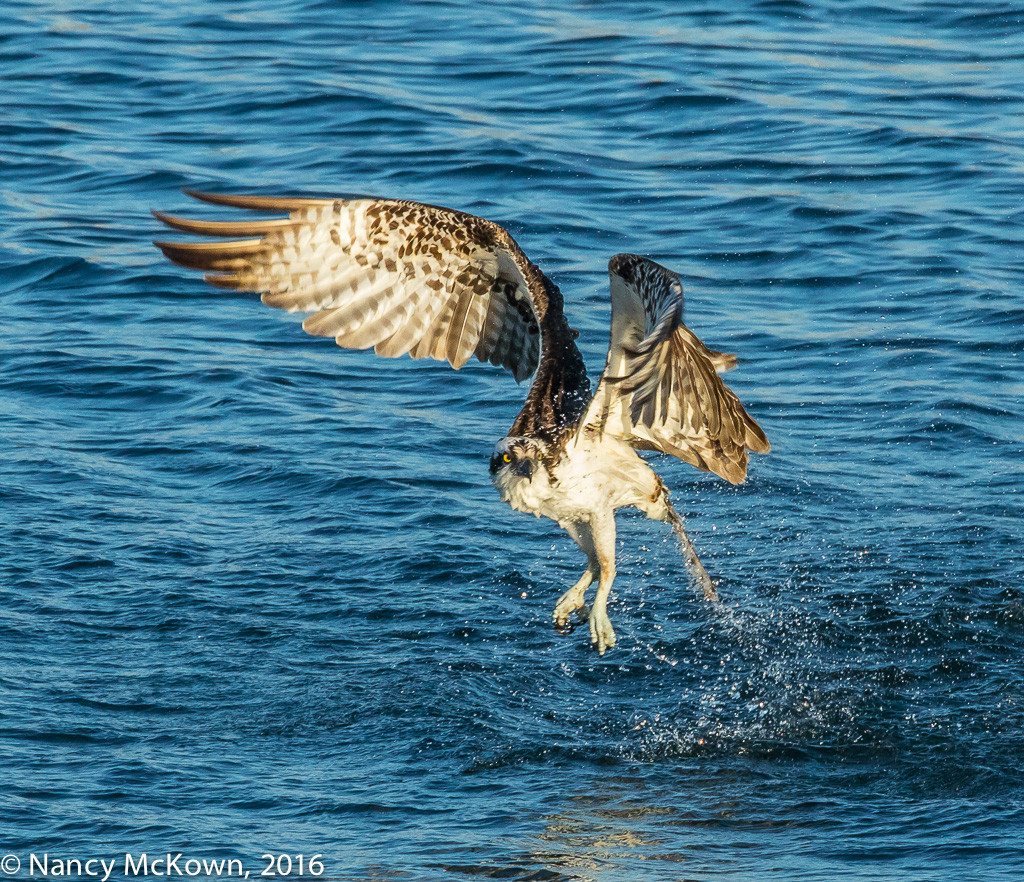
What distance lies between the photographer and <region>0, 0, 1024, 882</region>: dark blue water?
18.8 ft

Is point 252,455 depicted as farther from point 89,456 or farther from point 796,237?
point 796,237

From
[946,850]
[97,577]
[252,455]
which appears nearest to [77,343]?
[252,455]

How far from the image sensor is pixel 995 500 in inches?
331

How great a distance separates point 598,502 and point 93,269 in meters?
6.71

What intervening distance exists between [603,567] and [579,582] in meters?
0.13

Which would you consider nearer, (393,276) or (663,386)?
(663,386)

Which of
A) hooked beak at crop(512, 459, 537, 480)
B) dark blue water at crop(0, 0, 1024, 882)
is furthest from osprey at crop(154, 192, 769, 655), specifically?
dark blue water at crop(0, 0, 1024, 882)

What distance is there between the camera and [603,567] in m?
6.39

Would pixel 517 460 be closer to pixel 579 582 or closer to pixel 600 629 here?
pixel 579 582

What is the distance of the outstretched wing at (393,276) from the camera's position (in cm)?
637

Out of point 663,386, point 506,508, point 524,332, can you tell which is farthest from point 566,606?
point 506,508

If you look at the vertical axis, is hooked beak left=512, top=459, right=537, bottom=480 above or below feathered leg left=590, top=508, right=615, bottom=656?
above

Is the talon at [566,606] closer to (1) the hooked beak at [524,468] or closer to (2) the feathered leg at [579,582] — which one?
(2) the feathered leg at [579,582]

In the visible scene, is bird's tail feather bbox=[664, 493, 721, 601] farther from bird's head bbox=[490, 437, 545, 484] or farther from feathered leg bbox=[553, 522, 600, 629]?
bird's head bbox=[490, 437, 545, 484]
